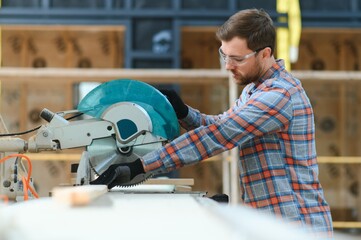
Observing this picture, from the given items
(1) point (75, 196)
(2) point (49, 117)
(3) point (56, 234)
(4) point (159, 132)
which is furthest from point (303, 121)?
(3) point (56, 234)

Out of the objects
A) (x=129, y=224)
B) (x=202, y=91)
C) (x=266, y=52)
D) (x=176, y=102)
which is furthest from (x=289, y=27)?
(x=129, y=224)

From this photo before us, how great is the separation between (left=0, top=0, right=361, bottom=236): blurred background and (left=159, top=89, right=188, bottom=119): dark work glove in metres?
3.02

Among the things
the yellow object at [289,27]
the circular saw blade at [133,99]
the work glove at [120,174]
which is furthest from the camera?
the yellow object at [289,27]

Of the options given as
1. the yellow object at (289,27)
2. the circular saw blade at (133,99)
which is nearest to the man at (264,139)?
the circular saw blade at (133,99)

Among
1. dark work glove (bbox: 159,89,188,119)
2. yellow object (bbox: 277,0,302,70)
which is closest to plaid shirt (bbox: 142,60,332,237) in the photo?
dark work glove (bbox: 159,89,188,119)

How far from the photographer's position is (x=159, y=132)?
2139 mm

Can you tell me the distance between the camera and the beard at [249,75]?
2250mm

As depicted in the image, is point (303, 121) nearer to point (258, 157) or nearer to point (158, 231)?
point (258, 157)

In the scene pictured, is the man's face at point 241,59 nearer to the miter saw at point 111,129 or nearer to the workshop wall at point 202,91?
the miter saw at point 111,129

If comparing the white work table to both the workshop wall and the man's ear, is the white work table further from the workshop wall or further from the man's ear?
the workshop wall

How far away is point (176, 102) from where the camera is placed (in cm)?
246

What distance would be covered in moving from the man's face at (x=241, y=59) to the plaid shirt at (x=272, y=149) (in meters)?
0.07

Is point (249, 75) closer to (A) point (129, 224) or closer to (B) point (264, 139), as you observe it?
(B) point (264, 139)

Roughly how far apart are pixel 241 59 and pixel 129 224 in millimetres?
1255
